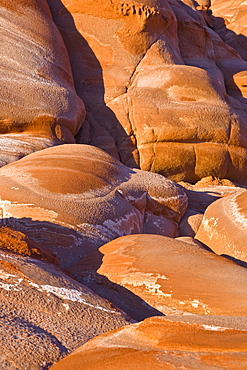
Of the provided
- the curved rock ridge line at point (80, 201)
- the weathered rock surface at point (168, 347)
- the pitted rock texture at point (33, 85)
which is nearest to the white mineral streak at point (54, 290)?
the weathered rock surface at point (168, 347)

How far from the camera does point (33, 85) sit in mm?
6977

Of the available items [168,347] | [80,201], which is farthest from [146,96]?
[168,347]

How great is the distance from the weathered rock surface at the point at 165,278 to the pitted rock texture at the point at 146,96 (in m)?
4.27

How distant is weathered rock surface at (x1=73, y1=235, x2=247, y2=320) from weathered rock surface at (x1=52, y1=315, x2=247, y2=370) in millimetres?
703

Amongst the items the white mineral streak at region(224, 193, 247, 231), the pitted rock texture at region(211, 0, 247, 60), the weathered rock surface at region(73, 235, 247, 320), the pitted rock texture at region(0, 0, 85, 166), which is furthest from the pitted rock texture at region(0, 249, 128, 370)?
the pitted rock texture at region(211, 0, 247, 60)

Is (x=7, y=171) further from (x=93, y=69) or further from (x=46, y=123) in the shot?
(x=93, y=69)

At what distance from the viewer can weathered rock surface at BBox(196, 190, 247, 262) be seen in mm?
4488

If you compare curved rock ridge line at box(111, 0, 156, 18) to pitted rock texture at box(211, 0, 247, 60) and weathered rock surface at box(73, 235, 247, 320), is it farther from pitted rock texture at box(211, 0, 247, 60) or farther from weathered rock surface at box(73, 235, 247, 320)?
pitted rock texture at box(211, 0, 247, 60)

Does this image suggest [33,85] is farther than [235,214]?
Yes

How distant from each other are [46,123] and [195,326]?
16.8 ft

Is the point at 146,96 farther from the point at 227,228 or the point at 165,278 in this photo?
the point at 165,278

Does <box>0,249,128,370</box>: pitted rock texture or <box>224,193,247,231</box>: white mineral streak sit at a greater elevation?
<box>0,249,128,370</box>: pitted rock texture

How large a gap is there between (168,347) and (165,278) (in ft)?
3.96

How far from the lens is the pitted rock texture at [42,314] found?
1.89 meters
